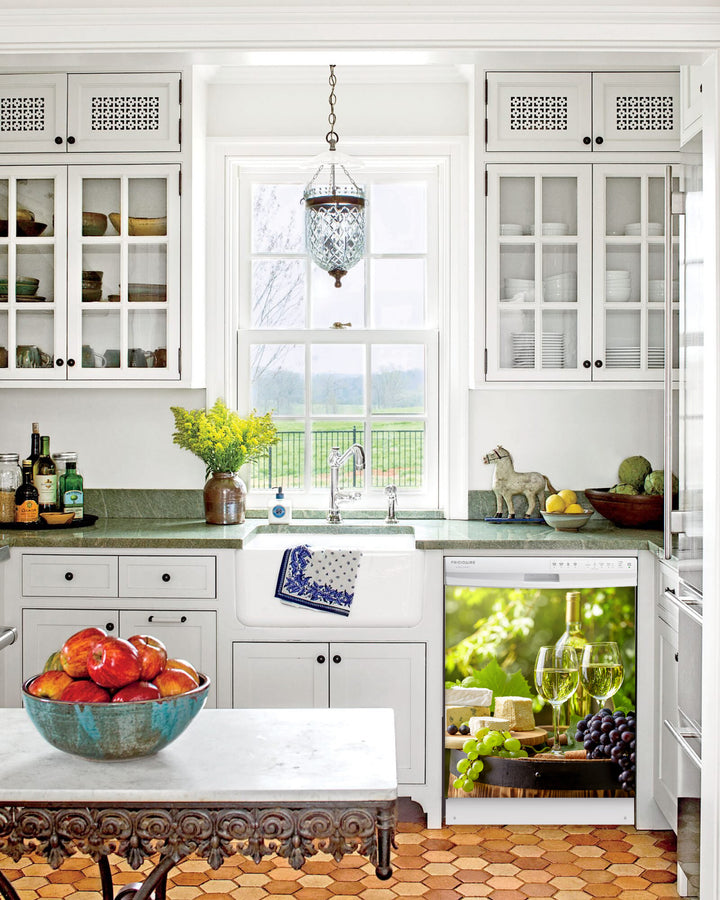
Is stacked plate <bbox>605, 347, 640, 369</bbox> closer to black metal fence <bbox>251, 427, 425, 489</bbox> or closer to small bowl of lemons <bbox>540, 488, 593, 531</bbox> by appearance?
small bowl of lemons <bbox>540, 488, 593, 531</bbox>

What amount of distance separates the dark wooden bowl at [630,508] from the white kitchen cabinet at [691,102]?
1.43 metres

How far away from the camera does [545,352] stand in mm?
3930

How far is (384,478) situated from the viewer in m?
4.40

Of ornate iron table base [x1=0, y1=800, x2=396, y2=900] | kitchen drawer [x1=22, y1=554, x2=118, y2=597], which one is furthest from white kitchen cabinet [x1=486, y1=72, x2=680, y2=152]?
ornate iron table base [x1=0, y1=800, x2=396, y2=900]

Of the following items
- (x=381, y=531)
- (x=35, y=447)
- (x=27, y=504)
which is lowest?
(x=381, y=531)

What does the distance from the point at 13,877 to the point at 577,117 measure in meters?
3.38

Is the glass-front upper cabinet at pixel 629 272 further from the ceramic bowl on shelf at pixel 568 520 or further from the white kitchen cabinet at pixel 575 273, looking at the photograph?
the ceramic bowl on shelf at pixel 568 520

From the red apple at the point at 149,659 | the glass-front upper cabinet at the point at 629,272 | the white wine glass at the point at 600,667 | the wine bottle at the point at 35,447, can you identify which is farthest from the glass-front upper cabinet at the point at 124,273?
the red apple at the point at 149,659

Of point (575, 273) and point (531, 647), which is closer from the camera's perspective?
point (531, 647)

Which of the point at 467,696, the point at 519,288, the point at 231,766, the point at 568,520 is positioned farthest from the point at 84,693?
the point at 519,288

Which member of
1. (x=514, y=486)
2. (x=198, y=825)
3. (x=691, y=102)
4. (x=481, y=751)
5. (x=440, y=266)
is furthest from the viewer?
(x=440, y=266)

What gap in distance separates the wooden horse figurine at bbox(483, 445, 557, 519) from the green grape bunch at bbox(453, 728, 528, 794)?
0.97 meters

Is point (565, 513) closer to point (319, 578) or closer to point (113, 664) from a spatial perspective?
point (319, 578)

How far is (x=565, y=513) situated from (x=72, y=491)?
1972 millimetres
